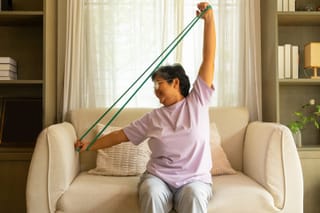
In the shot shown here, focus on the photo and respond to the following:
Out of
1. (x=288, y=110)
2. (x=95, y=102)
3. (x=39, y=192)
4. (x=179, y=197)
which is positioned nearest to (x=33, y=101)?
(x=95, y=102)

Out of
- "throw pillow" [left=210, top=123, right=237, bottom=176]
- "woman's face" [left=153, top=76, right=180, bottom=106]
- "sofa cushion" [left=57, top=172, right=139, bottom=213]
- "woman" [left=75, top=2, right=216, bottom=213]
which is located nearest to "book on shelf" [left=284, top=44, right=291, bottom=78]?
"throw pillow" [left=210, top=123, right=237, bottom=176]

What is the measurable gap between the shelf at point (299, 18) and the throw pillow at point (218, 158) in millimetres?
891

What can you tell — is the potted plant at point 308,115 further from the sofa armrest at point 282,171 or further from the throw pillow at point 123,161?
the throw pillow at point 123,161

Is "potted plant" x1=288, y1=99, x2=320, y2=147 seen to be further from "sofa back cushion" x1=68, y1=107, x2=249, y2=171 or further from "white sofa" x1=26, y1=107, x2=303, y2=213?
"white sofa" x1=26, y1=107, x2=303, y2=213

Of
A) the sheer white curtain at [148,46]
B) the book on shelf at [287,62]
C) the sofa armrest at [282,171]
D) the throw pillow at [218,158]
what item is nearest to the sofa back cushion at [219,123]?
the throw pillow at [218,158]

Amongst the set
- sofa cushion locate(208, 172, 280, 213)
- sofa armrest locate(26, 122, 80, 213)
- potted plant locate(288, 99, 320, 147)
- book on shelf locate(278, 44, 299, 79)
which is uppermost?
book on shelf locate(278, 44, 299, 79)

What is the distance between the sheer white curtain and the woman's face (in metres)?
0.84

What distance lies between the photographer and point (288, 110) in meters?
2.89

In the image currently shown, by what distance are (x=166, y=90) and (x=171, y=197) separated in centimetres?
52

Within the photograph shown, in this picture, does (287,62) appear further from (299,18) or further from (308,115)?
(308,115)

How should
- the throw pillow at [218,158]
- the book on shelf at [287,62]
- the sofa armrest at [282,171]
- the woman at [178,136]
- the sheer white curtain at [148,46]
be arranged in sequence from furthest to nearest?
the sheer white curtain at [148,46] < the book on shelf at [287,62] < the throw pillow at [218,158] < the sofa armrest at [282,171] < the woman at [178,136]

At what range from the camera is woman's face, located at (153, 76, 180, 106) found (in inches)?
77.3

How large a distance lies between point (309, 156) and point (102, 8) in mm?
1724

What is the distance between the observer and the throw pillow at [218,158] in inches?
90.2
